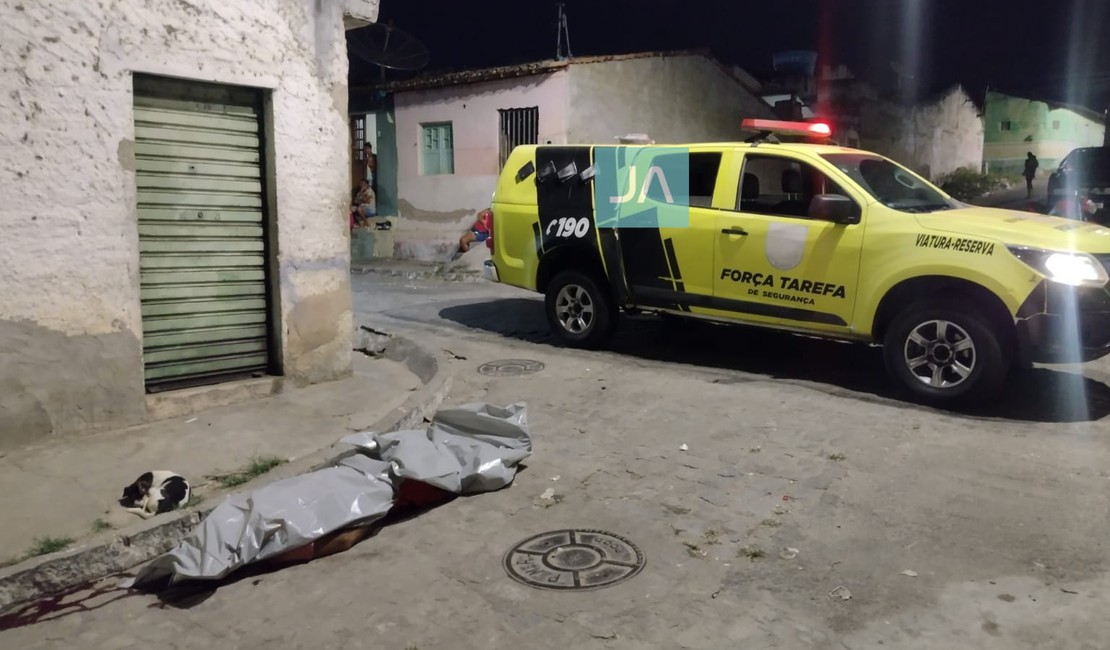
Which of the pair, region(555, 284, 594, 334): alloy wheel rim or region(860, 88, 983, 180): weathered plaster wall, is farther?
region(860, 88, 983, 180): weathered plaster wall

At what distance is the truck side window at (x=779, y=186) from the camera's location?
22.5ft

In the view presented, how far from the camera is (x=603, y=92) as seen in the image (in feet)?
54.0

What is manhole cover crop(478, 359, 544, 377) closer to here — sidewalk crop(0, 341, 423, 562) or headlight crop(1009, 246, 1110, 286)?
sidewalk crop(0, 341, 423, 562)

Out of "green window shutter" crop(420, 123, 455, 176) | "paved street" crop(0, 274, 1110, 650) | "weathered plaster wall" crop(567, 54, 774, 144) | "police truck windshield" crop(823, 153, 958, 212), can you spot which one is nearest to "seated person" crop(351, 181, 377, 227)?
"green window shutter" crop(420, 123, 455, 176)

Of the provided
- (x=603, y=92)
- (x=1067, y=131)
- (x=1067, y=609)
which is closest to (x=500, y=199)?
(x=1067, y=609)

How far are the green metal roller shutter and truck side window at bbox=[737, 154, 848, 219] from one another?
13.4 ft

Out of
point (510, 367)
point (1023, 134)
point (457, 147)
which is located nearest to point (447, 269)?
point (457, 147)

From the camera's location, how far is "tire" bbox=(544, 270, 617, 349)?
8.23m

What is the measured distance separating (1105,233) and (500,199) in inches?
218

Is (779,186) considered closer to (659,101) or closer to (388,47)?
(659,101)

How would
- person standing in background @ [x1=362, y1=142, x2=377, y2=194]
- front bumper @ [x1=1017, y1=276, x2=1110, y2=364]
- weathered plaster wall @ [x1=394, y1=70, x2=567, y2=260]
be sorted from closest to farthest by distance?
front bumper @ [x1=1017, y1=276, x2=1110, y2=364], weathered plaster wall @ [x1=394, y1=70, x2=567, y2=260], person standing in background @ [x1=362, y1=142, x2=377, y2=194]

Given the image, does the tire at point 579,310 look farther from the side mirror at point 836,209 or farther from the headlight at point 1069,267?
the headlight at point 1069,267

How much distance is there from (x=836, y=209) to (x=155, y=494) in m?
5.13

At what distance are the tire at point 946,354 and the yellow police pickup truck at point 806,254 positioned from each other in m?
0.01
